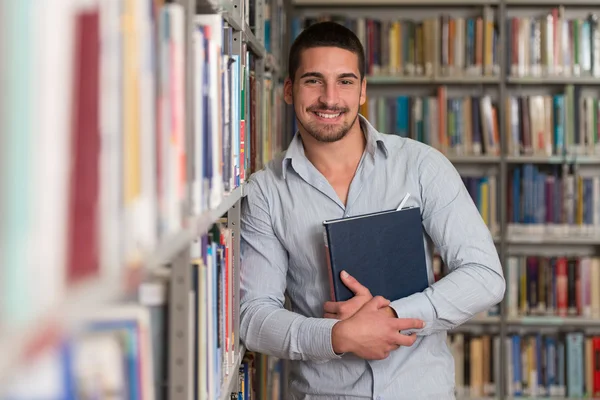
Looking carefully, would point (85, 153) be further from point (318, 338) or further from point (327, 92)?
point (327, 92)

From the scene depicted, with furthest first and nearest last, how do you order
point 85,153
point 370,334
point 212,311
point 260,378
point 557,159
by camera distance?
point 557,159
point 260,378
point 370,334
point 212,311
point 85,153

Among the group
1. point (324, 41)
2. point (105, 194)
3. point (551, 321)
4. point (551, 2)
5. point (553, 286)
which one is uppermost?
point (551, 2)

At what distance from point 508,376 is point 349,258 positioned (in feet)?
7.58

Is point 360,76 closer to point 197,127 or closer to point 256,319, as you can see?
point 256,319

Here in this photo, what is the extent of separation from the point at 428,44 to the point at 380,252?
2225mm

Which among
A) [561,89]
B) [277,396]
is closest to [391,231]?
[277,396]

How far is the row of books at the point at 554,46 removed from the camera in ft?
11.8

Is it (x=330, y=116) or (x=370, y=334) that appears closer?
(x=370, y=334)

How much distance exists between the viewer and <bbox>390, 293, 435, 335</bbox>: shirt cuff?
1681 mm

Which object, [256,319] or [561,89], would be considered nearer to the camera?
[256,319]

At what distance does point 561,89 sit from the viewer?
384 cm

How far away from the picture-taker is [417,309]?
5.54 feet

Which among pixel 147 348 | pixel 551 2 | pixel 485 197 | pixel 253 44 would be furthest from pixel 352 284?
pixel 551 2

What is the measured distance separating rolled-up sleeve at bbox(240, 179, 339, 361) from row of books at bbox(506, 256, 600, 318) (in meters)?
2.16
